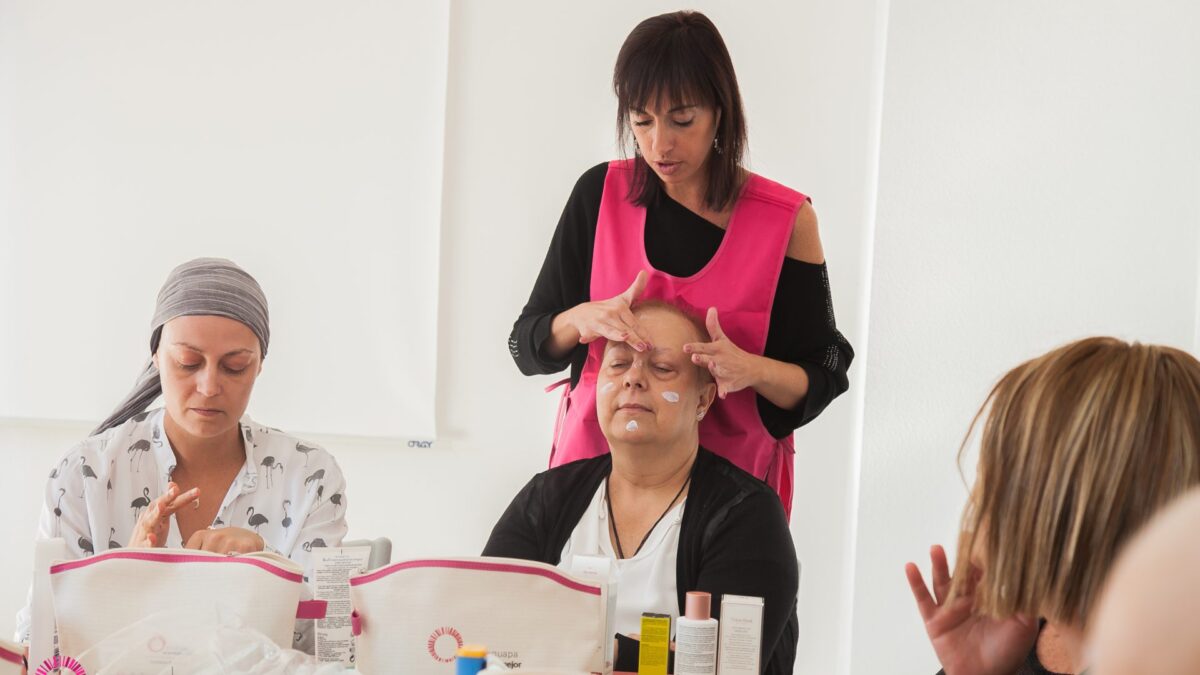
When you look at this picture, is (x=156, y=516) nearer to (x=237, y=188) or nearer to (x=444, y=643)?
(x=444, y=643)

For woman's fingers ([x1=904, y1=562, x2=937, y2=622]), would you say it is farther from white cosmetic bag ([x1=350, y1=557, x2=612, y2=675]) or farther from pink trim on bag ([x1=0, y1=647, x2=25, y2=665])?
pink trim on bag ([x1=0, y1=647, x2=25, y2=665])

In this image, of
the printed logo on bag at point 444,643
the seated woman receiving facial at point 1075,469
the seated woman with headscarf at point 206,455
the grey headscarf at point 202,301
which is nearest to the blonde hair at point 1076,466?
the seated woman receiving facial at point 1075,469

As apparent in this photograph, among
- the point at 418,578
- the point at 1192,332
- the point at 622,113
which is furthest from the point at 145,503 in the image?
the point at 1192,332

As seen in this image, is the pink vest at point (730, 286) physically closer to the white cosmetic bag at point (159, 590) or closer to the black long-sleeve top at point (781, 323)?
the black long-sleeve top at point (781, 323)

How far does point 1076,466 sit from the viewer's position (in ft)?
3.62

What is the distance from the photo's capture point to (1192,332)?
114 inches

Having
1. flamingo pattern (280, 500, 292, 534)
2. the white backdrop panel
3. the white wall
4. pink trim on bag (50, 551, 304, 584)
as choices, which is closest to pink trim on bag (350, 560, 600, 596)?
pink trim on bag (50, 551, 304, 584)

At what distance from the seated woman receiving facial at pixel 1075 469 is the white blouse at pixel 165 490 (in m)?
1.26

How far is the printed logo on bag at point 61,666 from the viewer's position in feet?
4.84

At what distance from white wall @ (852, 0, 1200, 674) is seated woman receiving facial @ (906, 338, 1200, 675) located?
1.92 metres

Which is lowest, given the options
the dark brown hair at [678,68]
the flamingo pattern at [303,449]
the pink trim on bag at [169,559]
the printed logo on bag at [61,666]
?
the printed logo on bag at [61,666]

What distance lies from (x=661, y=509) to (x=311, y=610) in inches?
27.2

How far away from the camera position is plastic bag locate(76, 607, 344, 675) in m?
1.44

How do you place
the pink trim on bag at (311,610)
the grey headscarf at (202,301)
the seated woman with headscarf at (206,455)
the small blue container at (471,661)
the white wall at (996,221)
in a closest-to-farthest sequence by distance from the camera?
the small blue container at (471,661)
the pink trim on bag at (311,610)
the seated woman with headscarf at (206,455)
the grey headscarf at (202,301)
the white wall at (996,221)
